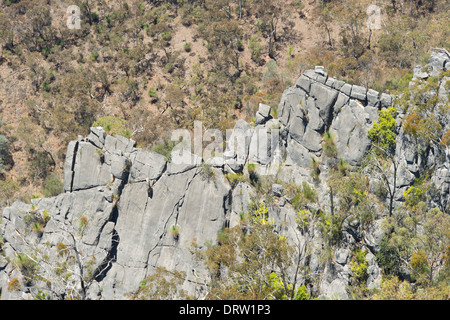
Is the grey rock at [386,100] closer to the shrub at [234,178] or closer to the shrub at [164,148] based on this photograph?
the shrub at [234,178]

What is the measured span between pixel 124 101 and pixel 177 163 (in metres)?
24.9

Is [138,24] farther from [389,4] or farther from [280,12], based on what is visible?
[389,4]

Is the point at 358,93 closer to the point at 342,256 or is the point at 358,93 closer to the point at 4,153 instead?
the point at 342,256

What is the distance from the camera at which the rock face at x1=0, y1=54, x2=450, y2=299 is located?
122ft

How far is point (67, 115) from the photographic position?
55844mm

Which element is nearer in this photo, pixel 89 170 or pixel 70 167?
pixel 89 170

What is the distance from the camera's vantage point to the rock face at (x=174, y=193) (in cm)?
3709

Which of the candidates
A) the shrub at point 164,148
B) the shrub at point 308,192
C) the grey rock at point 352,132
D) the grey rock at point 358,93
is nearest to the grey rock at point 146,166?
the shrub at point 164,148

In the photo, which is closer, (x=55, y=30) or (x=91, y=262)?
(x=91, y=262)

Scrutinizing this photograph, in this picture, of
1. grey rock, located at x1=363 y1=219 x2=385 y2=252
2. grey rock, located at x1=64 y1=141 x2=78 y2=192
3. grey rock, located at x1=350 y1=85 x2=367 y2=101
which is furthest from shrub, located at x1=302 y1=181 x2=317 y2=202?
grey rock, located at x1=64 y1=141 x2=78 y2=192

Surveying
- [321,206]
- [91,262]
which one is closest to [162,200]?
[91,262]

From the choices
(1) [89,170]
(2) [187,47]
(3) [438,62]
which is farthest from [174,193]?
(2) [187,47]

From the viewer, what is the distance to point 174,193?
39.0 metres

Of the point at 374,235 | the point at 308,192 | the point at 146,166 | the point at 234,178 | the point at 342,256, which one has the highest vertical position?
the point at 146,166
